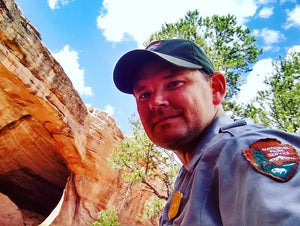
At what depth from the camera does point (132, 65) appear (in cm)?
126

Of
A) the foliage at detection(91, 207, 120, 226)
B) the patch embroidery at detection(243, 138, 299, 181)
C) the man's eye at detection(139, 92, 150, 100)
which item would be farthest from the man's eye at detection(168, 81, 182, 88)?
the foliage at detection(91, 207, 120, 226)

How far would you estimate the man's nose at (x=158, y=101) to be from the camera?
3.67ft

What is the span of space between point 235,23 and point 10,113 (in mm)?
8335

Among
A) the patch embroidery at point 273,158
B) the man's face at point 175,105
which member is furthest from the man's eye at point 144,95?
the patch embroidery at point 273,158

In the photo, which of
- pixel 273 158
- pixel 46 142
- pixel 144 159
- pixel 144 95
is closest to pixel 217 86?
pixel 144 95

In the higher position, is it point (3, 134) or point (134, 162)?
point (134, 162)

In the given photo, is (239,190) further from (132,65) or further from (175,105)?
(132,65)

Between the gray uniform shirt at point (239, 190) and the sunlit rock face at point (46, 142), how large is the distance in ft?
23.4

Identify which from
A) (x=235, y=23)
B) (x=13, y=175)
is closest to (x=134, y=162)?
(x=13, y=175)

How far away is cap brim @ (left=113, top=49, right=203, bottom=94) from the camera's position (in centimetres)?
111

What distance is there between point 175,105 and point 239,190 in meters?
0.57

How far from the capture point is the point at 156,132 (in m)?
1.13

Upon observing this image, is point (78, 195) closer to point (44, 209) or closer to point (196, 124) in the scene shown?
point (44, 209)

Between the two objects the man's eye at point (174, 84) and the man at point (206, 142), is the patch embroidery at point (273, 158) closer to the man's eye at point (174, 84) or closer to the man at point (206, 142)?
the man at point (206, 142)
